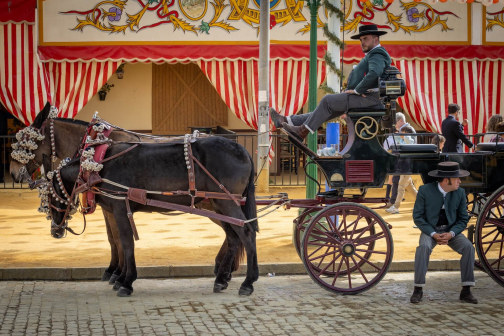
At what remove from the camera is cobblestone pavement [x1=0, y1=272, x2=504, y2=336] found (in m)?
6.12

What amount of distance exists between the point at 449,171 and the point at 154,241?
4.81 meters

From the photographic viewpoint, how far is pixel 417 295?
7.06 m

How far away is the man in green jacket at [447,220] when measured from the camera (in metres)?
7.07

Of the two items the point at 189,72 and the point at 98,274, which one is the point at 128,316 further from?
the point at 189,72

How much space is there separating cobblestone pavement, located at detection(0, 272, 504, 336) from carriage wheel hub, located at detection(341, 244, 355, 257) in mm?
435

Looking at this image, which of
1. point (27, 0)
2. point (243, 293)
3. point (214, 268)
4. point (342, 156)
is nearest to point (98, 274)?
point (214, 268)

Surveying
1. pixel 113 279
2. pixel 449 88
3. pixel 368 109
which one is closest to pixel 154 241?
pixel 113 279

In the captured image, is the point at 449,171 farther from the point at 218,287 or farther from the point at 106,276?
the point at 106,276

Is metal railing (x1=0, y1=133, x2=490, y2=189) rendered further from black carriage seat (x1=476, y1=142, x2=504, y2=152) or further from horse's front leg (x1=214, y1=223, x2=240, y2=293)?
horse's front leg (x1=214, y1=223, x2=240, y2=293)

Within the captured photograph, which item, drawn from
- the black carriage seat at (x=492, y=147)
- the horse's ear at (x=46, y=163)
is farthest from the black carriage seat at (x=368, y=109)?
the horse's ear at (x=46, y=163)

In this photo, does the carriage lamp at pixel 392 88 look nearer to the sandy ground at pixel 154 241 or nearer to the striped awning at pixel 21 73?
the sandy ground at pixel 154 241

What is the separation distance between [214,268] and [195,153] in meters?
1.44

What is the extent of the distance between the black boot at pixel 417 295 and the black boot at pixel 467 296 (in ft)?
1.30

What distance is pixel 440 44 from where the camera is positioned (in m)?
16.9
